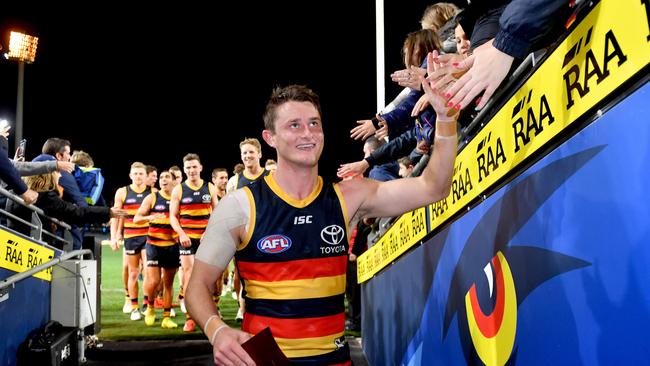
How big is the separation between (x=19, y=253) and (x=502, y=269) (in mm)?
5254

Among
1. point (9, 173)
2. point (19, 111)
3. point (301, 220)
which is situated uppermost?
point (19, 111)

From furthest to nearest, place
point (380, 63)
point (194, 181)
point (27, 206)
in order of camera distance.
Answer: point (194, 181), point (380, 63), point (27, 206)

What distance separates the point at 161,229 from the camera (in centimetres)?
948

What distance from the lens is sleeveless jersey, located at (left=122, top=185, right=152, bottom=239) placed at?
10391 millimetres

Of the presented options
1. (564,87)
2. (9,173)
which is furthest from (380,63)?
(564,87)

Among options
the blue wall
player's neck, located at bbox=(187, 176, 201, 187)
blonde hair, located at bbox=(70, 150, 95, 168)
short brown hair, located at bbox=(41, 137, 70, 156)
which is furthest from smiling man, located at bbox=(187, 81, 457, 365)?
blonde hair, located at bbox=(70, 150, 95, 168)

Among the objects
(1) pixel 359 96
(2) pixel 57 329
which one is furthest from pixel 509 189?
(1) pixel 359 96

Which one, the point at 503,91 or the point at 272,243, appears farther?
the point at 272,243

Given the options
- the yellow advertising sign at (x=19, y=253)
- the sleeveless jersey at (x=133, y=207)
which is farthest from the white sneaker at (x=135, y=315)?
the yellow advertising sign at (x=19, y=253)

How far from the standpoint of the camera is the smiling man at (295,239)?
244cm

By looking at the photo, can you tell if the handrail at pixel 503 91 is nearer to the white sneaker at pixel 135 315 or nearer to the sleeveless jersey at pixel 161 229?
the sleeveless jersey at pixel 161 229

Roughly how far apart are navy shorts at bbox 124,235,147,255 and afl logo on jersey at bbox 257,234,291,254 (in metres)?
8.38

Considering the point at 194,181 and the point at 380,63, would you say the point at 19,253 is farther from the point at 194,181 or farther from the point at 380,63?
the point at 380,63

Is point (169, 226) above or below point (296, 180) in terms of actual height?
A: below
